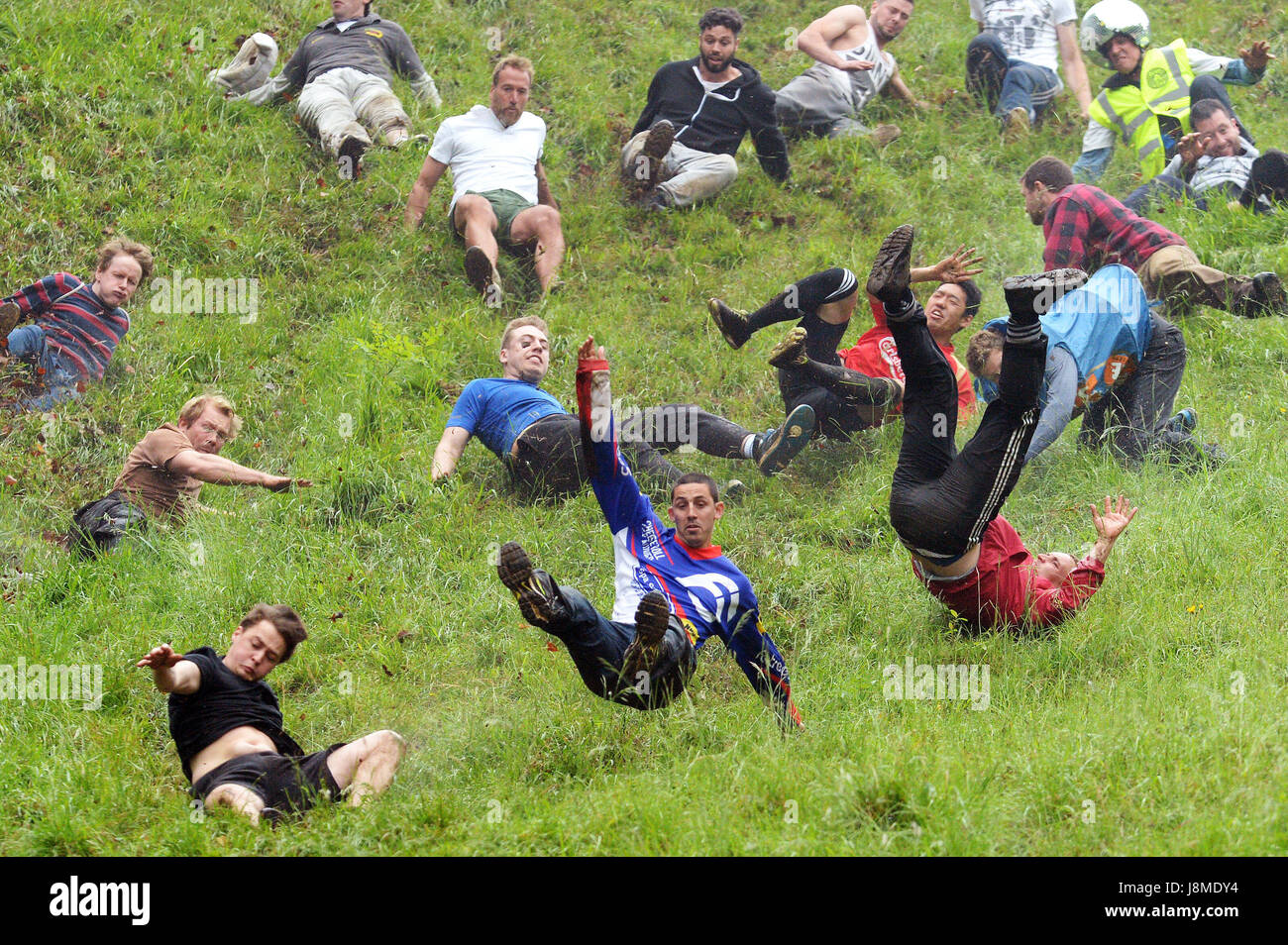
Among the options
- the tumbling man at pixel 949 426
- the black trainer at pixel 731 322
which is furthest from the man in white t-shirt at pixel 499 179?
the tumbling man at pixel 949 426

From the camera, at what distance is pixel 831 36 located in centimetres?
1164

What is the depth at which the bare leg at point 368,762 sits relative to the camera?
4.90m

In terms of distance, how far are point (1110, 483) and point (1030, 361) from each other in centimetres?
258

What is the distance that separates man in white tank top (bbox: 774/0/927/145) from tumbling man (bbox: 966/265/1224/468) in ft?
Result: 14.3

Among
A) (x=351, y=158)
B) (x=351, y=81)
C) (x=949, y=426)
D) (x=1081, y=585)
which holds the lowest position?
(x=351, y=158)

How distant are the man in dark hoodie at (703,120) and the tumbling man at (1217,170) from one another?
10.6 ft

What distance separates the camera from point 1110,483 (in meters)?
7.45

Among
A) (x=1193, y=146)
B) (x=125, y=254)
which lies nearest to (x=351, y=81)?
(x=125, y=254)

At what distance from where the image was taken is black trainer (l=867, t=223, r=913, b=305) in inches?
202

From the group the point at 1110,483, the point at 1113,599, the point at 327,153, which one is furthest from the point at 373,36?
the point at 1113,599

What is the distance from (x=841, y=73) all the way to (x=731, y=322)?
14.7ft

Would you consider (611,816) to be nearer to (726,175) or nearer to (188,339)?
(188,339)

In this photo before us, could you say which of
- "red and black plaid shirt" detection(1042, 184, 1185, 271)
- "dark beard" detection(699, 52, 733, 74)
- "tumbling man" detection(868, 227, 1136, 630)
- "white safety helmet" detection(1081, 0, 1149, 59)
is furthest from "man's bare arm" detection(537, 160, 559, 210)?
"tumbling man" detection(868, 227, 1136, 630)

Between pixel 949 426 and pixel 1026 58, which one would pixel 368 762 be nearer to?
pixel 949 426
